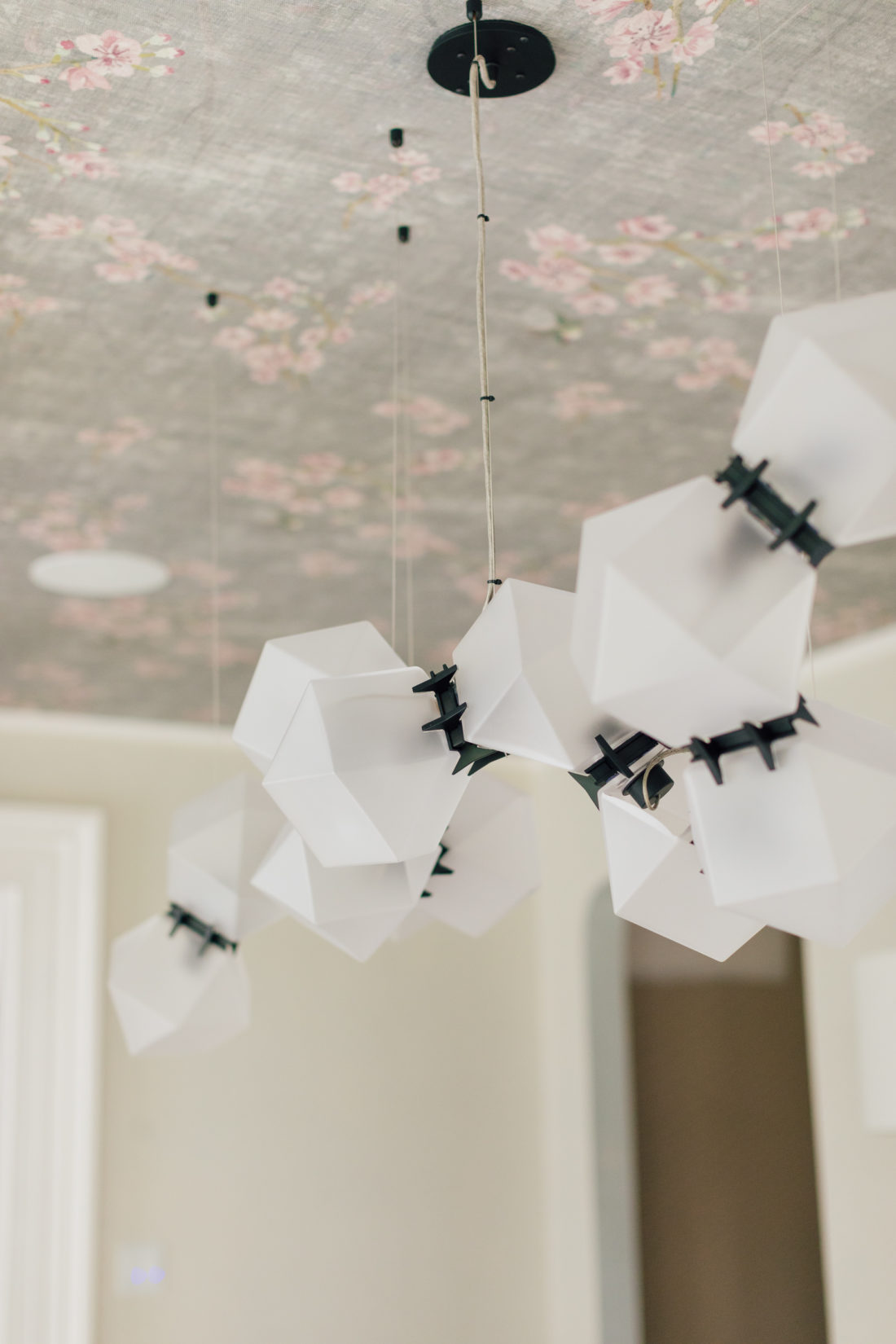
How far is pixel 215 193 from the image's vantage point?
1.75m

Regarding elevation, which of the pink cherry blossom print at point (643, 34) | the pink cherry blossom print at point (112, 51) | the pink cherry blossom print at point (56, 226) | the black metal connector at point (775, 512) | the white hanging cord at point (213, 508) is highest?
the white hanging cord at point (213, 508)

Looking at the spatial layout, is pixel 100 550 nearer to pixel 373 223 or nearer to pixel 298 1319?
pixel 373 223

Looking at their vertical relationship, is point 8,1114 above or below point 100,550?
below

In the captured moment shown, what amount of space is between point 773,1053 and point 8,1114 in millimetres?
2172

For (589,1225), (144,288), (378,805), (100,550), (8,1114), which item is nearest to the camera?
(378,805)

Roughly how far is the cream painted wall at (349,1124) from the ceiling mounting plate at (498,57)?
285 centimetres

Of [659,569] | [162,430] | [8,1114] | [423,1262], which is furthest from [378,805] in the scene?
[423,1262]

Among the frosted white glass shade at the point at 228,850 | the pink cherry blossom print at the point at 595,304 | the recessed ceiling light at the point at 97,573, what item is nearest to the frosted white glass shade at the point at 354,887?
the frosted white glass shade at the point at 228,850

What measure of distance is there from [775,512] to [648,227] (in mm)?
1042

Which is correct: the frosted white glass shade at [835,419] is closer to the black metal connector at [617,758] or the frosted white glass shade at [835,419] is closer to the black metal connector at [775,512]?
the black metal connector at [775,512]

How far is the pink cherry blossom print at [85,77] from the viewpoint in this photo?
59.7 inches

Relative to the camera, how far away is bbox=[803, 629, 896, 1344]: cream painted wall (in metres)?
3.24

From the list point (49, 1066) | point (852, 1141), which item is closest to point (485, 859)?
point (852, 1141)

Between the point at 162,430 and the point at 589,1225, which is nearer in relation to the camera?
the point at 162,430
